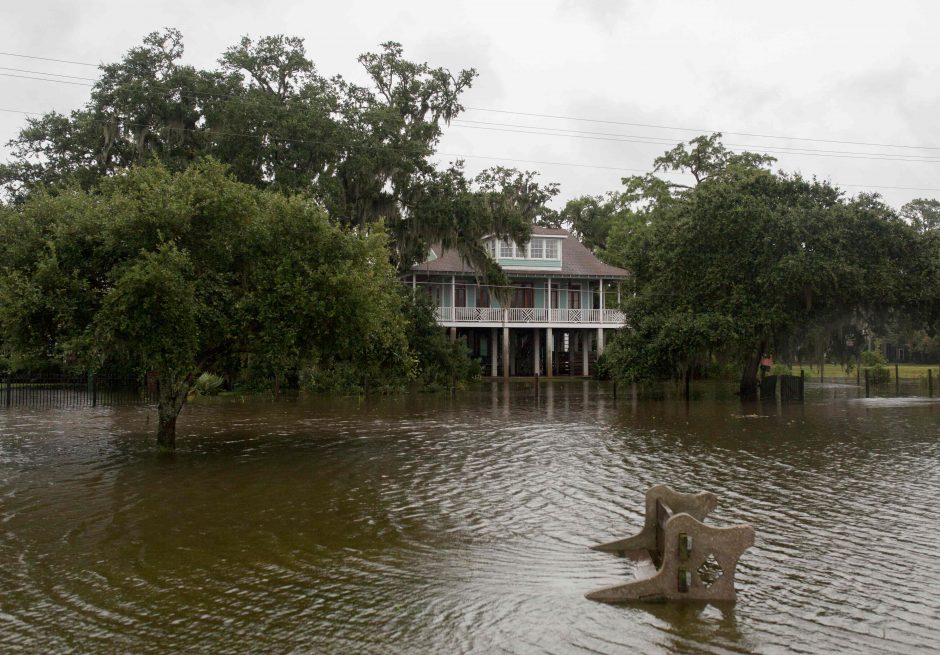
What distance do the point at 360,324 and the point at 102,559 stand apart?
8.57 metres

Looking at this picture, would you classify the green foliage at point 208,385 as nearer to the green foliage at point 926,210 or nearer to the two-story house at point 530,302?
the two-story house at point 530,302

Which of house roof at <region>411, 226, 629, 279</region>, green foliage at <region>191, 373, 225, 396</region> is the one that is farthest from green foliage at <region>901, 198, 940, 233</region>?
green foliage at <region>191, 373, 225, 396</region>

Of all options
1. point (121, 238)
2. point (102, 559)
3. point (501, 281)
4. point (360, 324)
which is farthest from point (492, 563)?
point (501, 281)

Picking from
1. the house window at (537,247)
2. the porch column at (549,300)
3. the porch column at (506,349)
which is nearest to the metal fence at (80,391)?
the porch column at (506,349)

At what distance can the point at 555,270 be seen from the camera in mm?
51906

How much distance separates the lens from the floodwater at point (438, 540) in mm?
6602

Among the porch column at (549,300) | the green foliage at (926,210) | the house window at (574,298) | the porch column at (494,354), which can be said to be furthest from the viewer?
the green foliage at (926,210)

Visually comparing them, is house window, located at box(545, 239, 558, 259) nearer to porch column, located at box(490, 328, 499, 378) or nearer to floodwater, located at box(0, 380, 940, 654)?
porch column, located at box(490, 328, 499, 378)

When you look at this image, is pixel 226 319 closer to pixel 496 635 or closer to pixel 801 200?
pixel 496 635

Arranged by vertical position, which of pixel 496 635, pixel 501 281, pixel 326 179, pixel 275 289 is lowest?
pixel 496 635

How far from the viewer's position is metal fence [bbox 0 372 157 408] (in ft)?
100

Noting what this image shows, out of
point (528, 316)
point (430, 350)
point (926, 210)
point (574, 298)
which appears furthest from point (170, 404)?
point (926, 210)

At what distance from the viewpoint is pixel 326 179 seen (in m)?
34.6

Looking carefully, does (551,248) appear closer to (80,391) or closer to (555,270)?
(555,270)
